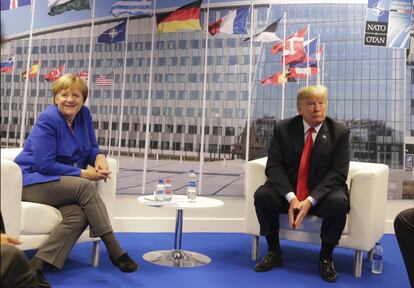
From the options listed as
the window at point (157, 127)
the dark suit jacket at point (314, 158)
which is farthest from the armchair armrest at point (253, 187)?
the window at point (157, 127)

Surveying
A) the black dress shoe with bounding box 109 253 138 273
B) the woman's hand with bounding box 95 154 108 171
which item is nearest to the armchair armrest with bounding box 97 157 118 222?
the woman's hand with bounding box 95 154 108 171

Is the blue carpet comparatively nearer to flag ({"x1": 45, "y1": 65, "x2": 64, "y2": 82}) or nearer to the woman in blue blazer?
the woman in blue blazer

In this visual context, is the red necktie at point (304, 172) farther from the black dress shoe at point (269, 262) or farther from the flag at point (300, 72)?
the flag at point (300, 72)

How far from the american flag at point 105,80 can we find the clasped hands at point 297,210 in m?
2.04

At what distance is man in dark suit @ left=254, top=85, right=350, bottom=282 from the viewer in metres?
2.54

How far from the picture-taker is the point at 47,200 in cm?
238

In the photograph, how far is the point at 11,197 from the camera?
200 centimetres

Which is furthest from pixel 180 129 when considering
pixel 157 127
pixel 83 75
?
pixel 83 75

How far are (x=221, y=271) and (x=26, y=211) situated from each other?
118 cm

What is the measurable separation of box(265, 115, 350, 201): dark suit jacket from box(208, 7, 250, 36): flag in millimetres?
1398

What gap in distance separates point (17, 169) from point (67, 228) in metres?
0.46

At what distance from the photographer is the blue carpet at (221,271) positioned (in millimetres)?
2322

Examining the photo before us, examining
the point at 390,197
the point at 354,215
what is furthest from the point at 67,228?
the point at 390,197

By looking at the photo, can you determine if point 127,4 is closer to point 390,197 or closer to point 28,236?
point 28,236
